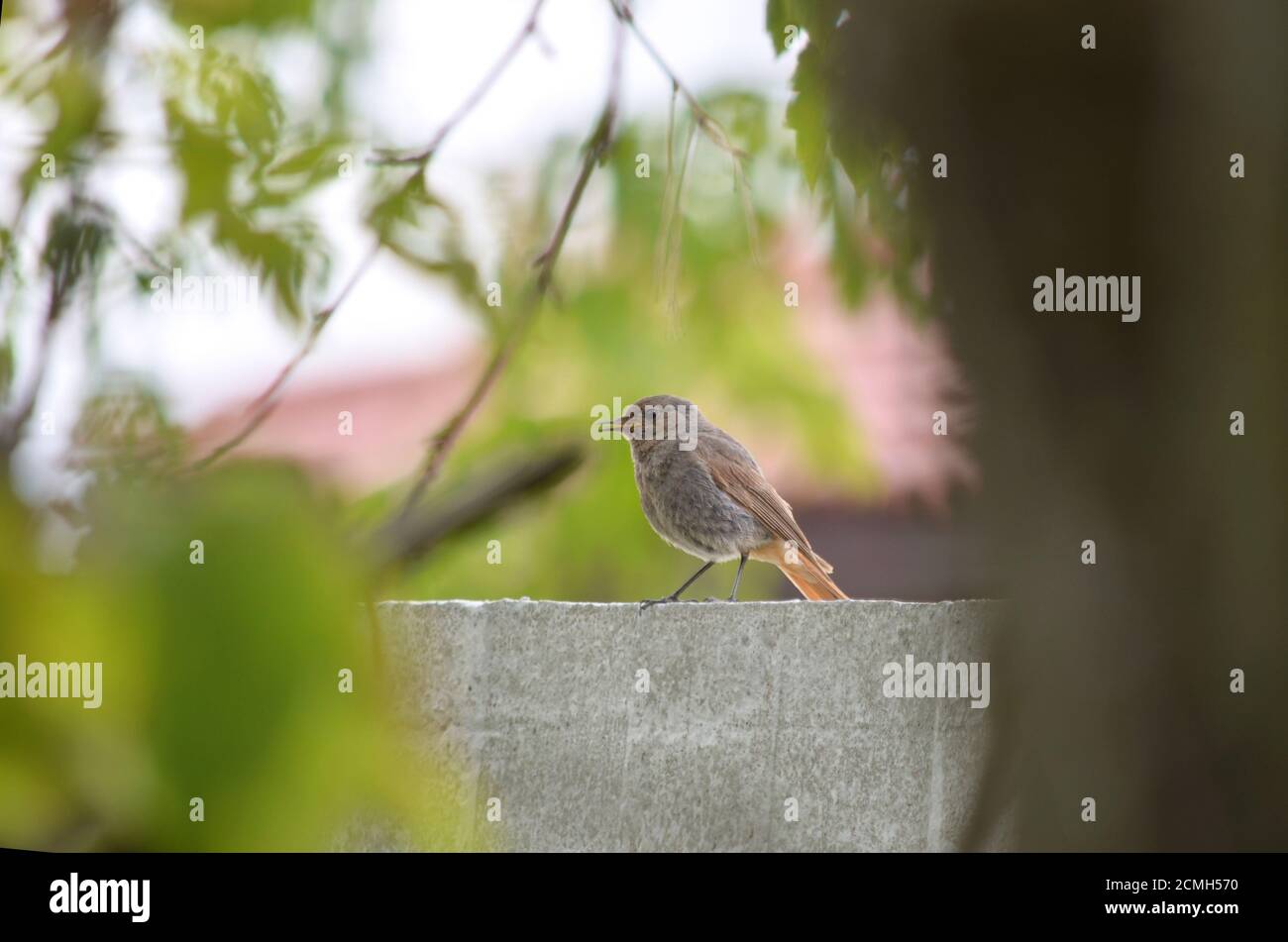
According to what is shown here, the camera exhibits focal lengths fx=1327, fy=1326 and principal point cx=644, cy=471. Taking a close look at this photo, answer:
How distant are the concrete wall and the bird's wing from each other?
0.75 m

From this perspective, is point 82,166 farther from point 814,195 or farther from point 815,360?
point 815,360

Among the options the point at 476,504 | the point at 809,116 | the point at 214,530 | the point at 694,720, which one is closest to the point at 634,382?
the point at 694,720

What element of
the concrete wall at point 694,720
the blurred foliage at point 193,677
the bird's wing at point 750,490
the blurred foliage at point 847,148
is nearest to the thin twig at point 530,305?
the blurred foliage at point 847,148

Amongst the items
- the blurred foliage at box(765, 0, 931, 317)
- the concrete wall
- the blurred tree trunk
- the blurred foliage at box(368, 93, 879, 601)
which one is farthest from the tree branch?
the blurred foliage at box(368, 93, 879, 601)

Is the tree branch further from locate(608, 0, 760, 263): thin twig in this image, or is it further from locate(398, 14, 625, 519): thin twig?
locate(608, 0, 760, 263): thin twig

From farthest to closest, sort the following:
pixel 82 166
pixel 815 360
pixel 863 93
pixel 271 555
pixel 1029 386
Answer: pixel 815 360, pixel 863 93, pixel 1029 386, pixel 82 166, pixel 271 555

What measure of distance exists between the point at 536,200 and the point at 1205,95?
2.03 metres

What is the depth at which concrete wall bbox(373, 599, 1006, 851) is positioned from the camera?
9.43 feet

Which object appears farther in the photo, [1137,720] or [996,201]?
[996,201]

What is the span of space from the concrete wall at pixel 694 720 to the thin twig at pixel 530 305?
4.07 ft

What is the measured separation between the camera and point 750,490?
12.5 feet

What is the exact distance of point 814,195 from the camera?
215 cm

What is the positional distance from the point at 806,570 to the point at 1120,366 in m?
2.00

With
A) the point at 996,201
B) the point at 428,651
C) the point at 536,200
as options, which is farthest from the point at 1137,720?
the point at 536,200
